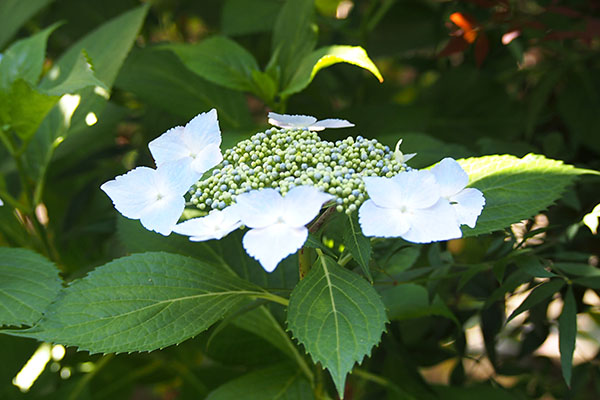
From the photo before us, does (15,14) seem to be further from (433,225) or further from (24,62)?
(433,225)

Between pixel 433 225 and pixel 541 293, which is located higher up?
pixel 433 225

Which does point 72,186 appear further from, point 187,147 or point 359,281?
point 359,281

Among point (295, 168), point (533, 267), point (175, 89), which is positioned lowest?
point (533, 267)

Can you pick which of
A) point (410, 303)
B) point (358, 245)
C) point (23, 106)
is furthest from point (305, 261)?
point (23, 106)

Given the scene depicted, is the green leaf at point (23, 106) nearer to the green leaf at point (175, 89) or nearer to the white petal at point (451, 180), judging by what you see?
the green leaf at point (175, 89)

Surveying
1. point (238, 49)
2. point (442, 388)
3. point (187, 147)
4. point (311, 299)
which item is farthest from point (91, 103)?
point (442, 388)

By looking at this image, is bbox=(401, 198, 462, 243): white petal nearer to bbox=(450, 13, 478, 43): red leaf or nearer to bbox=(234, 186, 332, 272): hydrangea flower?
bbox=(234, 186, 332, 272): hydrangea flower

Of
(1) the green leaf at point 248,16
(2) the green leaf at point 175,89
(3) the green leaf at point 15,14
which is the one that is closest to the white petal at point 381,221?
(2) the green leaf at point 175,89
